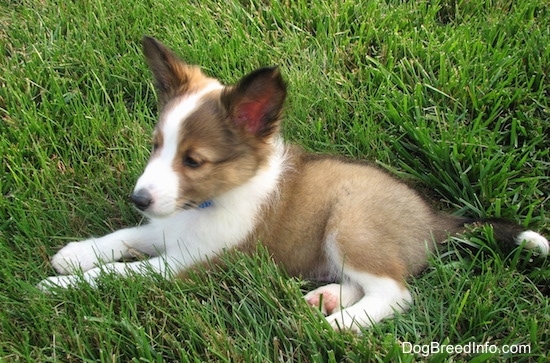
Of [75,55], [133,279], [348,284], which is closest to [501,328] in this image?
[348,284]

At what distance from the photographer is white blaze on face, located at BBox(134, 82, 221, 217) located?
2.89 meters

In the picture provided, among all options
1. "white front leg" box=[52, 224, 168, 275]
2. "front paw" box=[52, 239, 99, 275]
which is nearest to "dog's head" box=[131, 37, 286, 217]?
"white front leg" box=[52, 224, 168, 275]

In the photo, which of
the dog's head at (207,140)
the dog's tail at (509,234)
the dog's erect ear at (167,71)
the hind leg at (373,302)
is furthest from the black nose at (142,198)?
the dog's tail at (509,234)

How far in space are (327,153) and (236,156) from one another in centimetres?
102

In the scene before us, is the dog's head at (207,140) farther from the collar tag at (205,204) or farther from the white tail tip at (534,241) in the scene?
the white tail tip at (534,241)

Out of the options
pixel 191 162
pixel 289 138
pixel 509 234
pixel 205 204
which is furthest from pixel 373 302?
pixel 289 138

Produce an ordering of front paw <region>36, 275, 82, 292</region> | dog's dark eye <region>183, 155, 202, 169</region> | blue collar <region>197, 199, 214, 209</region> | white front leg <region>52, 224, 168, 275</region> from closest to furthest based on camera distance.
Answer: dog's dark eye <region>183, 155, 202, 169</region>
front paw <region>36, 275, 82, 292</region>
blue collar <region>197, 199, 214, 209</region>
white front leg <region>52, 224, 168, 275</region>

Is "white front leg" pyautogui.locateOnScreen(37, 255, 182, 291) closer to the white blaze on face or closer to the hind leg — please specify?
the white blaze on face

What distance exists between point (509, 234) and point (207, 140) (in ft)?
5.64

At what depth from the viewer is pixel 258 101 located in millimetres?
3012

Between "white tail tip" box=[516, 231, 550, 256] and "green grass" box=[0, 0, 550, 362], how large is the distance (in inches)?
3.3

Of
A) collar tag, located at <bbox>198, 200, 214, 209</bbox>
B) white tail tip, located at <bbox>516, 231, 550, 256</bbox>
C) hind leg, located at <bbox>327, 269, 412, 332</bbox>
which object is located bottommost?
hind leg, located at <bbox>327, 269, 412, 332</bbox>

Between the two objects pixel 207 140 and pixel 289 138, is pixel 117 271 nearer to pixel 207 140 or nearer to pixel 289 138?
pixel 207 140

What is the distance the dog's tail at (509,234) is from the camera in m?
3.16
